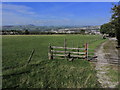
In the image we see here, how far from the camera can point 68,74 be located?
6.51 m

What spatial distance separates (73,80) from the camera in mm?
5656

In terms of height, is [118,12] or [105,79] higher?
[118,12]

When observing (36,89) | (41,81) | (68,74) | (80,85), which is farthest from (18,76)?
(80,85)

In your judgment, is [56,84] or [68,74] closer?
[56,84]

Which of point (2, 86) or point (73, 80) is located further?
point (73, 80)

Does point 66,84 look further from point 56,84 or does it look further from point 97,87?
point 97,87

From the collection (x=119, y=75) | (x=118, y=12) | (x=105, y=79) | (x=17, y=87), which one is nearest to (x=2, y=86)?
(x=17, y=87)

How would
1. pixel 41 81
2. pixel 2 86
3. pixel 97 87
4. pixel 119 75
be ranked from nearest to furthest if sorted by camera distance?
1. pixel 97 87
2. pixel 2 86
3. pixel 41 81
4. pixel 119 75

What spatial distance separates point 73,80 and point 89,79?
810mm

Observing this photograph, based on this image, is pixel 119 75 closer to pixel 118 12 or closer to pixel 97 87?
pixel 97 87

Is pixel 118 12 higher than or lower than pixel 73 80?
higher

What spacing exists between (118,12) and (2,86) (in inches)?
688

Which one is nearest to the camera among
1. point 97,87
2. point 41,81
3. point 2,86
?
point 97,87

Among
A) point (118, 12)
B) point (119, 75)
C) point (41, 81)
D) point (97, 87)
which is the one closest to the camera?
point (97, 87)
